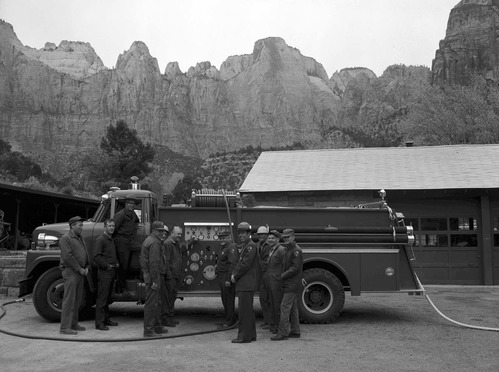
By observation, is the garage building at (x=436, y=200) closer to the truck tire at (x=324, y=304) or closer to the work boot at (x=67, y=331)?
the truck tire at (x=324, y=304)

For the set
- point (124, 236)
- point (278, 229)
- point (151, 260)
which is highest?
point (278, 229)

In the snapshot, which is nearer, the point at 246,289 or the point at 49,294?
the point at 246,289

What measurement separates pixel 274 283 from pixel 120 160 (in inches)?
1913

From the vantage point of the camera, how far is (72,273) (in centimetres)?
877

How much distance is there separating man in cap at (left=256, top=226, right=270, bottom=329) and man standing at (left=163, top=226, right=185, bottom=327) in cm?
145

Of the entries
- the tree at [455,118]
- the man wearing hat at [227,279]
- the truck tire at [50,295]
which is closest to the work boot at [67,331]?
the truck tire at [50,295]

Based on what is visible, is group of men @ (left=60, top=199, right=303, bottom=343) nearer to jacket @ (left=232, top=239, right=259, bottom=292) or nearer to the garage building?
jacket @ (left=232, top=239, right=259, bottom=292)

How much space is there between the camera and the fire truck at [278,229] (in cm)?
975

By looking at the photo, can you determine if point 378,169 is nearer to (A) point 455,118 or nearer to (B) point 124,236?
(B) point 124,236

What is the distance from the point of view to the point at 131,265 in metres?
9.85

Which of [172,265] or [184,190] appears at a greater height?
[184,190]

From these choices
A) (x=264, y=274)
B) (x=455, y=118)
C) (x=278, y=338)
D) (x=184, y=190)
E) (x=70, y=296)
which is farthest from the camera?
(x=184, y=190)

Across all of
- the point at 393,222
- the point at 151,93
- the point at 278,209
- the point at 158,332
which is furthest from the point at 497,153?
the point at 151,93

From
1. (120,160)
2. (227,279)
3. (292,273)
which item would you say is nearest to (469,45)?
(120,160)
